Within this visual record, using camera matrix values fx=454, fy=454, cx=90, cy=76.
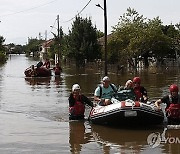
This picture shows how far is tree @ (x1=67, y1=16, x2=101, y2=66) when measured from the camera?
6397 cm

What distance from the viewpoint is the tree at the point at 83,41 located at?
210 feet

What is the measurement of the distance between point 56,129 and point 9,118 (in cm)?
291

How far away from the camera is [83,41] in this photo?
210 ft

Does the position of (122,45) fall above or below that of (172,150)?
above

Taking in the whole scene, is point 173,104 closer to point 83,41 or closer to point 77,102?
point 77,102

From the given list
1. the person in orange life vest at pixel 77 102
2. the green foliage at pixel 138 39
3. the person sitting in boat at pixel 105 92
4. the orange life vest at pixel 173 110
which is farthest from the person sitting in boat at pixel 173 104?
the green foliage at pixel 138 39

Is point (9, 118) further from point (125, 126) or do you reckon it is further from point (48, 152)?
point (48, 152)

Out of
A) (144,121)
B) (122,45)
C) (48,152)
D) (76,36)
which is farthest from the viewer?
(76,36)

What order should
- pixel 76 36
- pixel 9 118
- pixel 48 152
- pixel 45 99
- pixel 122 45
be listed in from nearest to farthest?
pixel 48 152 < pixel 9 118 < pixel 45 99 < pixel 122 45 < pixel 76 36

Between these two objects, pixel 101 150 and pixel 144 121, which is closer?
pixel 101 150

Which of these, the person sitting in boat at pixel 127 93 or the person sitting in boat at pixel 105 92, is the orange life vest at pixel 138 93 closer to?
the person sitting in boat at pixel 127 93

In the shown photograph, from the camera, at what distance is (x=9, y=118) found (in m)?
15.5

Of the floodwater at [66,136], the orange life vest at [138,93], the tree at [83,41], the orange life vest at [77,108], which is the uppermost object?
the tree at [83,41]

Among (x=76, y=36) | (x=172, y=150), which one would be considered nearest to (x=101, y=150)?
(x=172, y=150)
